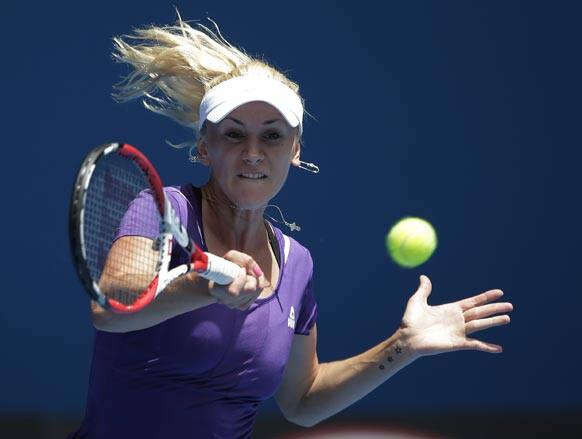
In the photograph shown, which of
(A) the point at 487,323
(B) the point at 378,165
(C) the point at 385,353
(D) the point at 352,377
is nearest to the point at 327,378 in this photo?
(D) the point at 352,377

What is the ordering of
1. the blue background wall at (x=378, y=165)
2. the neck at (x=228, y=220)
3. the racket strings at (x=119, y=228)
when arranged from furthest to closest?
the blue background wall at (x=378, y=165) → the neck at (x=228, y=220) → the racket strings at (x=119, y=228)

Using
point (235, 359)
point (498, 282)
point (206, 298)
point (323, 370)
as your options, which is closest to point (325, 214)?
point (498, 282)

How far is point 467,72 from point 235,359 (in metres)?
2.87

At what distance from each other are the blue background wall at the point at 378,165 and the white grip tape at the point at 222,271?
261 centimetres

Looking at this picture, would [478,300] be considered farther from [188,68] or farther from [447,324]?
[188,68]

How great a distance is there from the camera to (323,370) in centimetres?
249

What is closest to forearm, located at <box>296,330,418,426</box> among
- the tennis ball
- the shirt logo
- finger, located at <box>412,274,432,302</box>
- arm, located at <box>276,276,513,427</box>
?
arm, located at <box>276,276,513,427</box>

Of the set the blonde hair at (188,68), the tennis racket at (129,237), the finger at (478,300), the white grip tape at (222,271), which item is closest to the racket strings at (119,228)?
the tennis racket at (129,237)

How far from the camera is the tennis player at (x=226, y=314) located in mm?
2023

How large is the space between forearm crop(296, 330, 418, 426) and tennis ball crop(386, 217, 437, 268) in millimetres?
2038

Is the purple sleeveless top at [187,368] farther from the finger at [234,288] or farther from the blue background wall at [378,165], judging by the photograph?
the blue background wall at [378,165]

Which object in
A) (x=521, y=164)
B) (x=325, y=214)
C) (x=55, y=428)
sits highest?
(x=521, y=164)

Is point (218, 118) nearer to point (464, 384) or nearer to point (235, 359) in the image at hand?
point (235, 359)

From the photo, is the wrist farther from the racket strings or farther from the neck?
the racket strings
